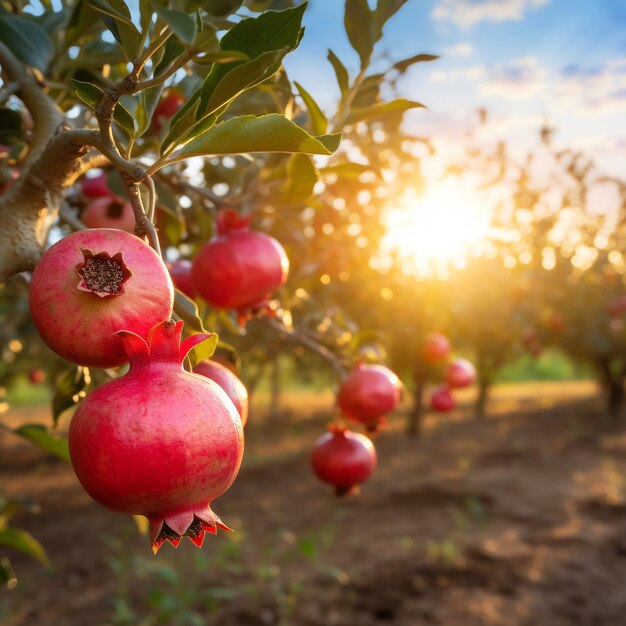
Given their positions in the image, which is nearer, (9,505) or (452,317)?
(9,505)

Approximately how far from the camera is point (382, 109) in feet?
3.70

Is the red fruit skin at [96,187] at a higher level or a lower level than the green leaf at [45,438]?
higher

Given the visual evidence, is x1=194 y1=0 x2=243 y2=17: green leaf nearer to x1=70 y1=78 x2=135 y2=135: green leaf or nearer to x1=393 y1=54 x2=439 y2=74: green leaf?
x1=70 y1=78 x2=135 y2=135: green leaf

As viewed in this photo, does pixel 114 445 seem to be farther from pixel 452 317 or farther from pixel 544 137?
pixel 544 137

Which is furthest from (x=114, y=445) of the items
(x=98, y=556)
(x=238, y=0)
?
(x=98, y=556)

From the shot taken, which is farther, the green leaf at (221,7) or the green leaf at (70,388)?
the green leaf at (70,388)

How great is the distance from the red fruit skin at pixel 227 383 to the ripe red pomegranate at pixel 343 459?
28.9 inches

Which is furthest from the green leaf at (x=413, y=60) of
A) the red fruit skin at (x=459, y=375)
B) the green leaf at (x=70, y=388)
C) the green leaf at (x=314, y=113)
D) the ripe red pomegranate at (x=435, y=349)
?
the ripe red pomegranate at (x=435, y=349)

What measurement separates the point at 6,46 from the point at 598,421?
16.4 m

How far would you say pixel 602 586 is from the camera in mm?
5145

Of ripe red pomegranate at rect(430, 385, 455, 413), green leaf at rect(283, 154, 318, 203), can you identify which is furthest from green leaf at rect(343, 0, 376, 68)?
ripe red pomegranate at rect(430, 385, 455, 413)

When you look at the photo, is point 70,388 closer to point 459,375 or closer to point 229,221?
point 229,221

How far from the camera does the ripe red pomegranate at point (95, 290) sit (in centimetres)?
63

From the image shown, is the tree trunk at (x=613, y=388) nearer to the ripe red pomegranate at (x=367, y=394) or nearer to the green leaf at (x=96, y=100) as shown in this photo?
the ripe red pomegranate at (x=367, y=394)
